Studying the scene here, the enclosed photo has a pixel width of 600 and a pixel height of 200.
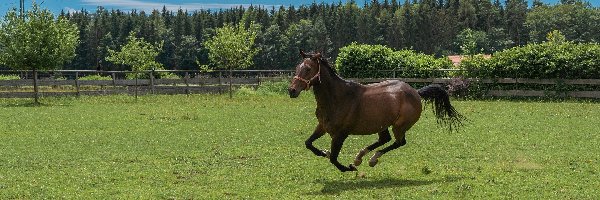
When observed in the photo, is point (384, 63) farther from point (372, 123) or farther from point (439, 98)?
point (372, 123)

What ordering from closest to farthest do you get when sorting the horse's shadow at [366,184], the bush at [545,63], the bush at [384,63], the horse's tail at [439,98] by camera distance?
the horse's shadow at [366,184]
the horse's tail at [439,98]
the bush at [545,63]
the bush at [384,63]

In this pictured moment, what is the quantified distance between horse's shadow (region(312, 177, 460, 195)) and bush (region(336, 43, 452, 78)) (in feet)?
87.1

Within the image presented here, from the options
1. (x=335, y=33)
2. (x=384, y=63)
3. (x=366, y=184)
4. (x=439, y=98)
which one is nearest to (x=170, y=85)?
(x=384, y=63)

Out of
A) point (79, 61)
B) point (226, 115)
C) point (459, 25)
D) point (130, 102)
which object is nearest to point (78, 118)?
point (226, 115)

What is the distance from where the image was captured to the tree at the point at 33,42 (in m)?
32.0

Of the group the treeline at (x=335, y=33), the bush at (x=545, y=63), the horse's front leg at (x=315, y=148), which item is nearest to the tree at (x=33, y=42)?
the bush at (x=545, y=63)

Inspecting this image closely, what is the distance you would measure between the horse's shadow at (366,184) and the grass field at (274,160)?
15 millimetres

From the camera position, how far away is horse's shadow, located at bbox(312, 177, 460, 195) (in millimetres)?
9500

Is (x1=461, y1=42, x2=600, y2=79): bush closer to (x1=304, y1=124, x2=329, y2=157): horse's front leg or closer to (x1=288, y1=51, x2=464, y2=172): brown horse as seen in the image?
(x1=288, y1=51, x2=464, y2=172): brown horse

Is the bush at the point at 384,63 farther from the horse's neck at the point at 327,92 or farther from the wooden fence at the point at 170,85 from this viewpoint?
the horse's neck at the point at 327,92

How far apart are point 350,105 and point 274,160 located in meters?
2.71

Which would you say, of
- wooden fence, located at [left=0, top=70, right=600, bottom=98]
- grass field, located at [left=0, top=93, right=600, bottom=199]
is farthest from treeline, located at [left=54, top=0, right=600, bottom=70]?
grass field, located at [left=0, top=93, right=600, bottom=199]

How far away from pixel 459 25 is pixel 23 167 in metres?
182

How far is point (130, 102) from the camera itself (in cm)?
3259
